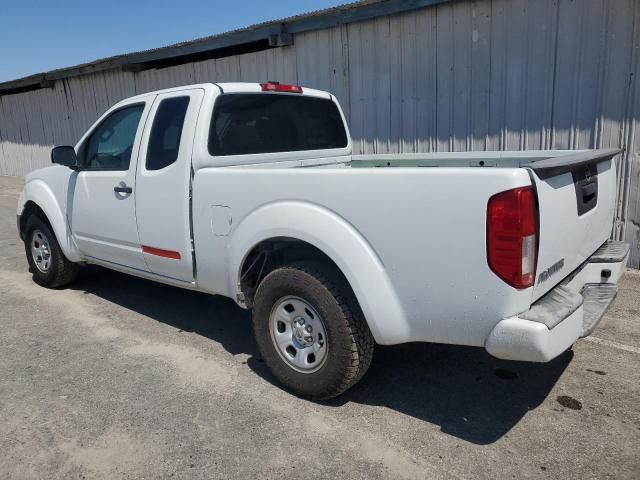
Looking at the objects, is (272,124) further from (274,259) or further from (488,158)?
(488,158)

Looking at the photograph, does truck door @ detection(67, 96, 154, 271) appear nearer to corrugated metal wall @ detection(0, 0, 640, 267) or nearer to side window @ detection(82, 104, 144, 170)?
side window @ detection(82, 104, 144, 170)

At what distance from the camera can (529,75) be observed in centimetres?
599

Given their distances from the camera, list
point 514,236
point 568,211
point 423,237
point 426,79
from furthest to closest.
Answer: point 426,79
point 568,211
point 423,237
point 514,236

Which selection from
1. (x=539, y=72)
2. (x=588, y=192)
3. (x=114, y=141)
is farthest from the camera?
(x=539, y=72)

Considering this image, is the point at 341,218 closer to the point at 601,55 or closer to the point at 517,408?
the point at 517,408

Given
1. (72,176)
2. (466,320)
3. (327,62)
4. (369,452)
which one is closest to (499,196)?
(466,320)

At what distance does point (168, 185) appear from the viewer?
383 centimetres

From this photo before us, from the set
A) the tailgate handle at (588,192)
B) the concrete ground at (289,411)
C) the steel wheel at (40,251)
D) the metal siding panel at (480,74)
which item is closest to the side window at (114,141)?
the steel wheel at (40,251)

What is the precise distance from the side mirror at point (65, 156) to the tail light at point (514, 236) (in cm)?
374

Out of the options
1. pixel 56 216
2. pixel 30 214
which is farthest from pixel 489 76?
pixel 30 214

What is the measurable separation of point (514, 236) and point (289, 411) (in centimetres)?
167

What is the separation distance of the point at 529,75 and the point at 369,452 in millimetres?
4827

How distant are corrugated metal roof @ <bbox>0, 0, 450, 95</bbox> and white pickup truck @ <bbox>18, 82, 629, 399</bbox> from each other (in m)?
2.69

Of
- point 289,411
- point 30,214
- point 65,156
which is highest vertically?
point 65,156
